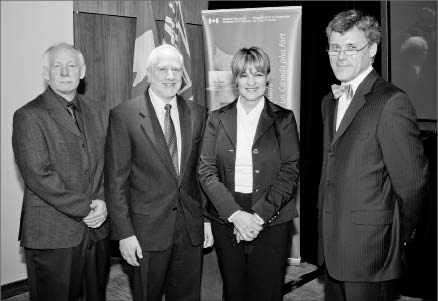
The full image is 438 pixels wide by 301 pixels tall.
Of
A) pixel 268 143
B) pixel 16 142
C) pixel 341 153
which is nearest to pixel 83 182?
pixel 16 142

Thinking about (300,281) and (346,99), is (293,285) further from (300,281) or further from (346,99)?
(346,99)

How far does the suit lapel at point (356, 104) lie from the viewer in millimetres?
2039

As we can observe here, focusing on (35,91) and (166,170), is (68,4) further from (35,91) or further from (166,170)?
(166,170)

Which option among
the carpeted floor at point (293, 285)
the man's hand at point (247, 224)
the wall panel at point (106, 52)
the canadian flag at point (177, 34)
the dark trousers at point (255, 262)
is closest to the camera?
the man's hand at point (247, 224)

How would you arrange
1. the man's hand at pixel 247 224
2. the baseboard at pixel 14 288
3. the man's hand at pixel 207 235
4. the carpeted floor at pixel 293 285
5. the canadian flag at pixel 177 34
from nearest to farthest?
1. the man's hand at pixel 247 224
2. the man's hand at pixel 207 235
3. the carpeted floor at pixel 293 285
4. the baseboard at pixel 14 288
5. the canadian flag at pixel 177 34

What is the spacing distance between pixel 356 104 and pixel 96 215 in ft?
4.87

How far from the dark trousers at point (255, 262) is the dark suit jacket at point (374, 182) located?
1.30 feet

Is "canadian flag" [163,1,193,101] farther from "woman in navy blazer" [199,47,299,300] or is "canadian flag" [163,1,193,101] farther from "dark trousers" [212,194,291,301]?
"dark trousers" [212,194,291,301]

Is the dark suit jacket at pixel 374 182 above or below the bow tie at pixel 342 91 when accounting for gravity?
below

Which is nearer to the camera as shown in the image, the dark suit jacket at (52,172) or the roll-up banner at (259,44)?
the dark suit jacket at (52,172)

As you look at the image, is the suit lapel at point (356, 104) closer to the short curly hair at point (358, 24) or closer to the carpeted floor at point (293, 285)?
the short curly hair at point (358, 24)

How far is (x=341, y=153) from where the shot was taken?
207 centimetres

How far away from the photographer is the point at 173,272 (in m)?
2.54

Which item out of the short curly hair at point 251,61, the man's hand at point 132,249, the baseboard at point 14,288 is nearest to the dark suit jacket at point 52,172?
the man's hand at point 132,249
